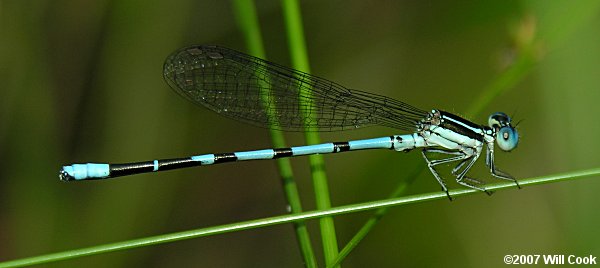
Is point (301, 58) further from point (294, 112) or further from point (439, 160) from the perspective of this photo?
point (439, 160)

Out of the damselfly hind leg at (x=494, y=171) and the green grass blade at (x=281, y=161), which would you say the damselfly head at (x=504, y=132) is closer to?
the damselfly hind leg at (x=494, y=171)

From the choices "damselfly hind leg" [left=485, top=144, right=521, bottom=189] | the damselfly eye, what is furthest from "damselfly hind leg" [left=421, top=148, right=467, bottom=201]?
the damselfly eye

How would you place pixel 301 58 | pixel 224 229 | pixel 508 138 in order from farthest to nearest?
pixel 508 138 → pixel 301 58 → pixel 224 229

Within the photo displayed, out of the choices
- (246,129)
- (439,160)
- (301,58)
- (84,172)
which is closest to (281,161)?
(301,58)

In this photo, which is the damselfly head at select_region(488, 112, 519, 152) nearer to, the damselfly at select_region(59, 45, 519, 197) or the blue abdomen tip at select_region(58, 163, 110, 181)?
the damselfly at select_region(59, 45, 519, 197)

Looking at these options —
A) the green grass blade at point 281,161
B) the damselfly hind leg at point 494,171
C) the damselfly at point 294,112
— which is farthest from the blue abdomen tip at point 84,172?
the damselfly hind leg at point 494,171
